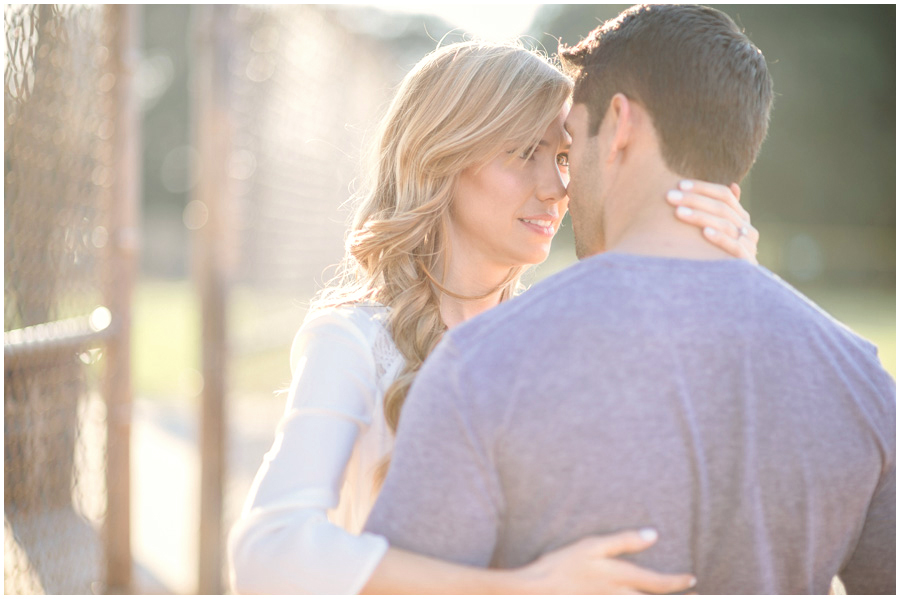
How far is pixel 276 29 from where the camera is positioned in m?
4.99

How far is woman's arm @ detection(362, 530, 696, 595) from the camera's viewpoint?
116 cm

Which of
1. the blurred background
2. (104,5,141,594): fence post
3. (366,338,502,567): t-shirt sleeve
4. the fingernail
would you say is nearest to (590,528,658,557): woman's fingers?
the fingernail

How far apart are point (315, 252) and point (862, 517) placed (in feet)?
19.3

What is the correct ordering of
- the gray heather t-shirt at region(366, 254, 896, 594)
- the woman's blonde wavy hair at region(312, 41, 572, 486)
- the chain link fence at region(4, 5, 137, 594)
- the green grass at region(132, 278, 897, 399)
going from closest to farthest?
the gray heather t-shirt at region(366, 254, 896, 594)
the woman's blonde wavy hair at region(312, 41, 572, 486)
the chain link fence at region(4, 5, 137, 594)
the green grass at region(132, 278, 897, 399)

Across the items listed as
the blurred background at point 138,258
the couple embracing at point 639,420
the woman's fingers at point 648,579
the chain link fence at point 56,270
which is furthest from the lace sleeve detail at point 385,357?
the chain link fence at point 56,270

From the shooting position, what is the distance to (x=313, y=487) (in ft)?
4.63

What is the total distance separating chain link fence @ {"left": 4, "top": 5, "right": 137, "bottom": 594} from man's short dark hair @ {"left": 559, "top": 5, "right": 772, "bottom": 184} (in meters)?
2.15

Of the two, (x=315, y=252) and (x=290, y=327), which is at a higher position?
(x=315, y=252)

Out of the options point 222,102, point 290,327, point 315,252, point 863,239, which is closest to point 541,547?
point 222,102

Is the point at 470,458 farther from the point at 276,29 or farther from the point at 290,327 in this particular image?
the point at 290,327

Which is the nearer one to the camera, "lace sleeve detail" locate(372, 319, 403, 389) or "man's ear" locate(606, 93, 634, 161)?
"man's ear" locate(606, 93, 634, 161)

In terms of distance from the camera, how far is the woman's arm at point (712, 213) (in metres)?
1.29

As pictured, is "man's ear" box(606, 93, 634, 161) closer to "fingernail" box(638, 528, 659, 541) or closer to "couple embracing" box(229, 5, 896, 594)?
"couple embracing" box(229, 5, 896, 594)

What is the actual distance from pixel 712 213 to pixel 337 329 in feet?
2.47
